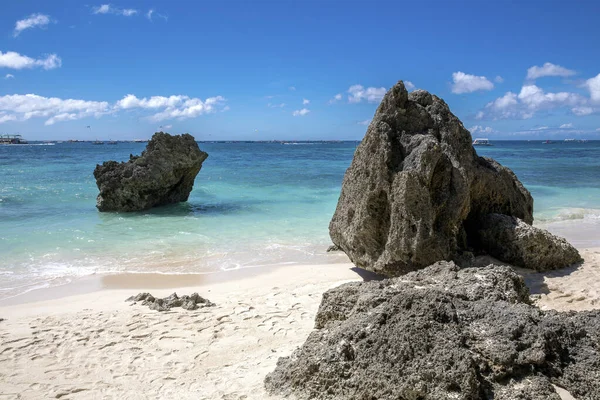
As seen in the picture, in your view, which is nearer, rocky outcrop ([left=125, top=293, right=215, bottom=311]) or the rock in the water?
rocky outcrop ([left=125, top=293, right=215, bottom=311])

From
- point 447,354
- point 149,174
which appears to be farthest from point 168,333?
point 149,174

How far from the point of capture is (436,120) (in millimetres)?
7191

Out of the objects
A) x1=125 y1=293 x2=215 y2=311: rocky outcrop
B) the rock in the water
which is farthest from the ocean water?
the rock in the water

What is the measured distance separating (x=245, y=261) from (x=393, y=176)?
357cm

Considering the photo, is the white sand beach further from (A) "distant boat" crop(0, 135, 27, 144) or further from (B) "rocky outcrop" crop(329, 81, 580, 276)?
(A) "distant boat" crop(0, 135, 27, 144)

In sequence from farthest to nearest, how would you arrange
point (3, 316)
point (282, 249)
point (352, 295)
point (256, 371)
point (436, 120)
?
1. point (282, 249)
2. point (436, 120)
3. point (3, 316)
4. point (352, 295)
5. point (256, 371)

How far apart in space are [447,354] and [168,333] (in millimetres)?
3179

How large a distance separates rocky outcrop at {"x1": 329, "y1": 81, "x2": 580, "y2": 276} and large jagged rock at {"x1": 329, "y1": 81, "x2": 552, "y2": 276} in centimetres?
1

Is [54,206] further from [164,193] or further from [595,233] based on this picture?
[595,233]

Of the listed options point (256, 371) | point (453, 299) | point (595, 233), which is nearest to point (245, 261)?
point (256, 371)

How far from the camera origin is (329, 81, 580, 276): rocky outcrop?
5973 mm

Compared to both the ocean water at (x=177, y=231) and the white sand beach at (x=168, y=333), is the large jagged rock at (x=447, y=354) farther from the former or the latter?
the ocean water at (x=177, y=231)

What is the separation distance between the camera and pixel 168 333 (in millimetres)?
4824

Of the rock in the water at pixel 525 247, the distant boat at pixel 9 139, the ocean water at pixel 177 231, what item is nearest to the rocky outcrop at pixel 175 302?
the ocean water at pixel 177 231
